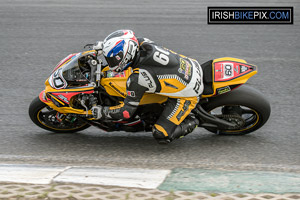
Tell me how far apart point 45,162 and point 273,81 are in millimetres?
4281

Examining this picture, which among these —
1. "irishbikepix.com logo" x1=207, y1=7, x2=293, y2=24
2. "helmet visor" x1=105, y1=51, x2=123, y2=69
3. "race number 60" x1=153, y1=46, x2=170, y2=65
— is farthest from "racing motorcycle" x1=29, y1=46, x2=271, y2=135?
"irishbikepix.com logo" x1=207, y1=7, x2=293, y2=24

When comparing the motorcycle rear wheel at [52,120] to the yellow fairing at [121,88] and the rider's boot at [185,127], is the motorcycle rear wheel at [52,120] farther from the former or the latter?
the rider's boot at [185,127]

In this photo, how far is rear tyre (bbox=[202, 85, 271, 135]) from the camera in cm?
583

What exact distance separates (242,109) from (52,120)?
231 centimetres

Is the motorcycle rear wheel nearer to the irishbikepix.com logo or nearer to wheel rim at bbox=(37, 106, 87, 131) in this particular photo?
wheel rim at bbox=(37, 106, 87, 131)

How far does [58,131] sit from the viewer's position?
20.9 ft

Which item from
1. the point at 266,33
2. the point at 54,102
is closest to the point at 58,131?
the point at 54,102

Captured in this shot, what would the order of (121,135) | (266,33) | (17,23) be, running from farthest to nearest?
(17,23) < (266,33) < (121,135)

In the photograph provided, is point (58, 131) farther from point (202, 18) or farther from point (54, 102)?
point (202, 18)

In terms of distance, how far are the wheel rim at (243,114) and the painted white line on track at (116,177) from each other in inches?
55.6

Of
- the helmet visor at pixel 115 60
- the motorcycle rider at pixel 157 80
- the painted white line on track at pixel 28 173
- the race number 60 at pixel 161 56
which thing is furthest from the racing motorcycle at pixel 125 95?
the painted white line on track at pixel 28 173

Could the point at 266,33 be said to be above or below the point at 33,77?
above

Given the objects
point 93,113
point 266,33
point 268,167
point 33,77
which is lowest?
point 268,167

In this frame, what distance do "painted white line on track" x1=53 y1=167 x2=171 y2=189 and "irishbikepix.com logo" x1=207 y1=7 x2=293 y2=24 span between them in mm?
8267
